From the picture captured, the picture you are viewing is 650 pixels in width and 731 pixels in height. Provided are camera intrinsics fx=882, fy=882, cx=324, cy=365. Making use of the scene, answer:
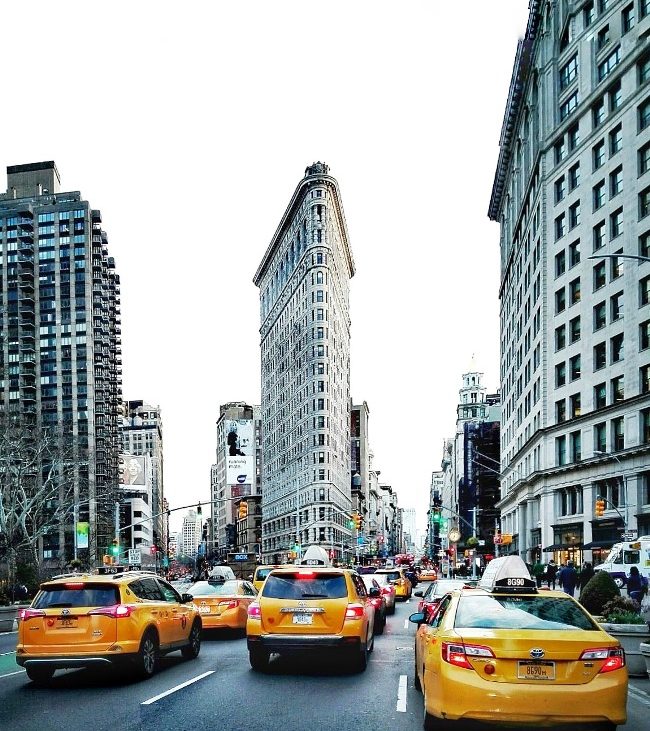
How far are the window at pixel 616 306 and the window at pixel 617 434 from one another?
612cm

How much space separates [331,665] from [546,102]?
58.4 m

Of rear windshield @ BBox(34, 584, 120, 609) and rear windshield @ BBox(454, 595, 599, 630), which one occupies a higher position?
rear windshield @ BBox(454, 595, 599, 630)

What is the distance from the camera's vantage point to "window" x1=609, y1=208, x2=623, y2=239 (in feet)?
174

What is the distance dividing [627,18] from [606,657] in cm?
5458

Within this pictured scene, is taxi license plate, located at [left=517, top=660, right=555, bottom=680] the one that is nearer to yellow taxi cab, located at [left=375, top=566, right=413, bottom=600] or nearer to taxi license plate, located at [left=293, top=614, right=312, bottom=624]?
taxi license plate, located at [left=293, top=614, right=312, bottom=624]

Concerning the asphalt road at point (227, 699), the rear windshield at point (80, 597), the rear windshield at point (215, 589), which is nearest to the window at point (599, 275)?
the rear windshield at point (215, 589)

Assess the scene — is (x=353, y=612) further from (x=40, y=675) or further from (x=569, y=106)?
(x=569, y=106)

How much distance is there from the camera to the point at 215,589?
22.3 meters

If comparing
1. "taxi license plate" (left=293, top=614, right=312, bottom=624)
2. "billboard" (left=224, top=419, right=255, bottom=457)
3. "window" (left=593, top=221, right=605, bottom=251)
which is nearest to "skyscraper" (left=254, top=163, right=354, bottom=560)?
"billboard" (left=224, top=419, right=255, bottom=457)

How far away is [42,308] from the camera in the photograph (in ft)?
501

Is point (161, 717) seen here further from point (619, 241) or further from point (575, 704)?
point (619, 241)

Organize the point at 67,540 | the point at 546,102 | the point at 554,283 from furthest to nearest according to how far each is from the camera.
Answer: the point at 67,540
the point at 546,102
the point at 554,283

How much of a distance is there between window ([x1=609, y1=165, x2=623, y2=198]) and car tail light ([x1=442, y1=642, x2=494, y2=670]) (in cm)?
4962

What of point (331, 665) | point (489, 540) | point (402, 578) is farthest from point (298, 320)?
point (331, 665)
